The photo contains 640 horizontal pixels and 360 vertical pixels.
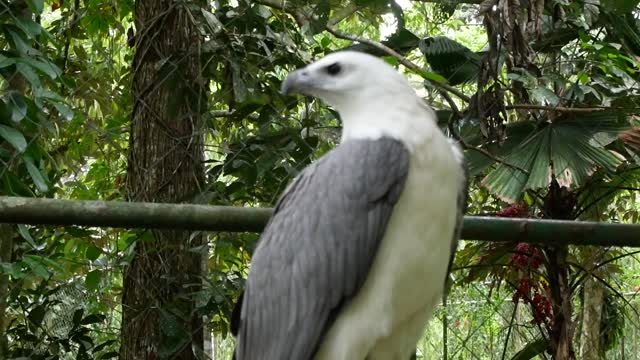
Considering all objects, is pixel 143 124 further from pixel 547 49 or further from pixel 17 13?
pixel 547 49

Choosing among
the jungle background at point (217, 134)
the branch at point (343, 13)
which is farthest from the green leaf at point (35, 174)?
the branch at point (343, 13)

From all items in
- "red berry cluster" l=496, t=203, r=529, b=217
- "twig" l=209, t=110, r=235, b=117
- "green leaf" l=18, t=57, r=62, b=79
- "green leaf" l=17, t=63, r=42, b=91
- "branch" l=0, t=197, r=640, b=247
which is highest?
"red berry cluster" l=496, t=203, r=529, b=217

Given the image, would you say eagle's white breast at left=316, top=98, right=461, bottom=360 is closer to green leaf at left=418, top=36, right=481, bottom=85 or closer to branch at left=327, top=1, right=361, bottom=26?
branch at left=327, top=1, right=361, bottom=26

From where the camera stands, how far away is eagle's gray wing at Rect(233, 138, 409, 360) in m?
1.79

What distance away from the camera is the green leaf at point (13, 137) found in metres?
2.33

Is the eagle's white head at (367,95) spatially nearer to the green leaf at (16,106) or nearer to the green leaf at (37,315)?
the green leaf at (16,106)

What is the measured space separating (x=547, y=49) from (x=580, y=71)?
0.23m

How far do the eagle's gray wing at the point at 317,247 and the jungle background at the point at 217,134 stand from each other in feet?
2.55

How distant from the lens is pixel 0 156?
2.46 m

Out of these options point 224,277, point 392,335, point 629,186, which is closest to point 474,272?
point 629,186

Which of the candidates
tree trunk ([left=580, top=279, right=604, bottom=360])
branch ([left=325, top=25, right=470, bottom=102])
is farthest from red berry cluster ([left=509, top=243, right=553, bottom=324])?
tree trunk ([left=580, top=279, right=604, bottom=360])

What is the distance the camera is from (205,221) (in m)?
1.93

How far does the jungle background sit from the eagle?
2.03 feet

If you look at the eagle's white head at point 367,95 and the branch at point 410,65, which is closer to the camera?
the eagle's white head at point 367,95
